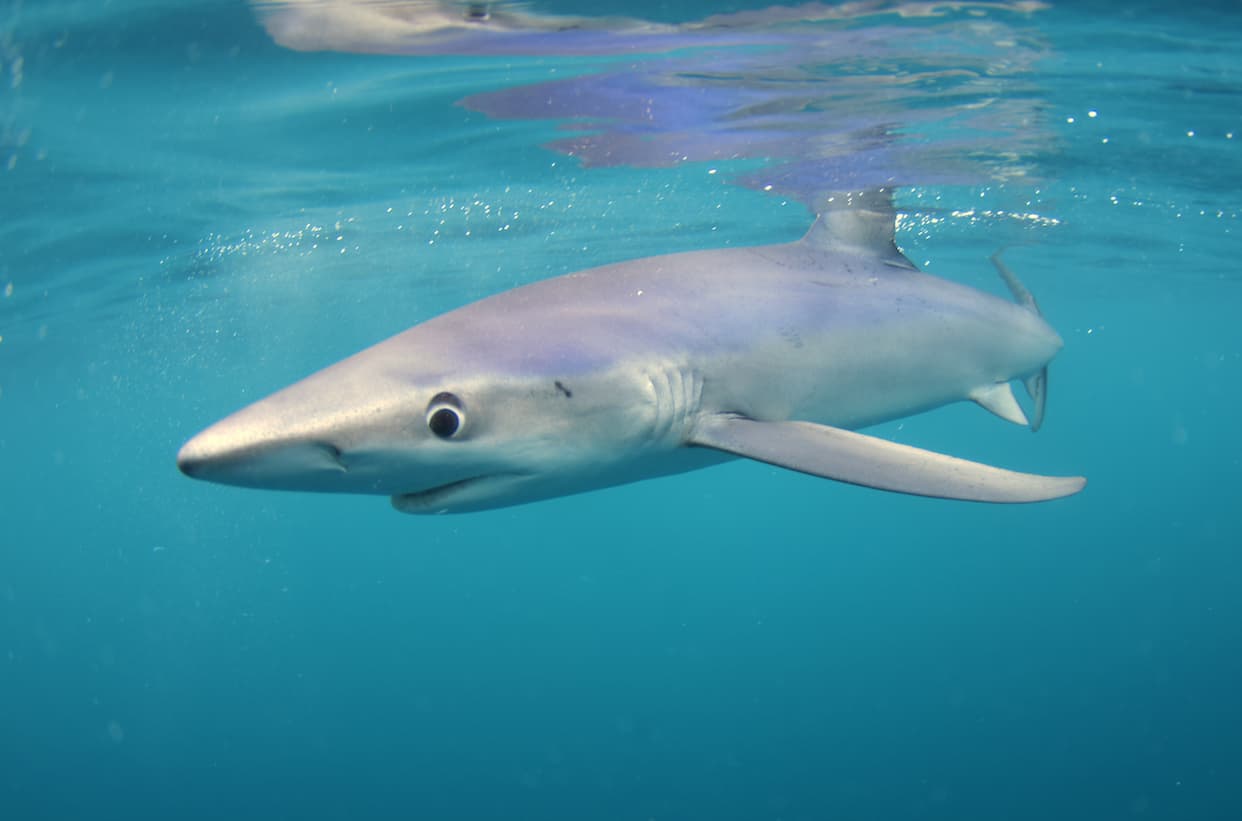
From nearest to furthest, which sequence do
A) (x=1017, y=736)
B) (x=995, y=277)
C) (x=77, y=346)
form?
(x=1017, y=736) → (x=77, y=346) → (x=995, y=277)

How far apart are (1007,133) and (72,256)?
1584cm

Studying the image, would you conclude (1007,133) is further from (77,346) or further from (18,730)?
(18,730)

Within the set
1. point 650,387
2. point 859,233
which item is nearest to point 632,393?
point 650,387

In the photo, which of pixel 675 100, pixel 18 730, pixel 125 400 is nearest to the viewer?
pixel 675 100

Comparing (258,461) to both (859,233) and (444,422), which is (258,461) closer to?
(444,422)

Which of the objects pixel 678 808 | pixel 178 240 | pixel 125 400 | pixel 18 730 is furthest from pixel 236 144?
pixel 125 400

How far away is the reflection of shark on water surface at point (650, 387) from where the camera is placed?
8.04ft

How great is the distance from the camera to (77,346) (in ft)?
79.8

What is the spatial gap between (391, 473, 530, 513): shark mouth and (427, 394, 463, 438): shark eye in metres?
0.32

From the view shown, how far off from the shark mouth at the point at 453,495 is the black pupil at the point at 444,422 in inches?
12.8

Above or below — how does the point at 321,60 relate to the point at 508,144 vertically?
above

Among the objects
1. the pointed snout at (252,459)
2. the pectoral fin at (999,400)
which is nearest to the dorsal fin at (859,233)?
the pectoral fin at (999,400)

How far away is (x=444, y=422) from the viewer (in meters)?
2.57

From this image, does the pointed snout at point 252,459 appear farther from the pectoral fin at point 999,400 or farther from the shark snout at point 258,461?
the pectoral fin at point 999,400
